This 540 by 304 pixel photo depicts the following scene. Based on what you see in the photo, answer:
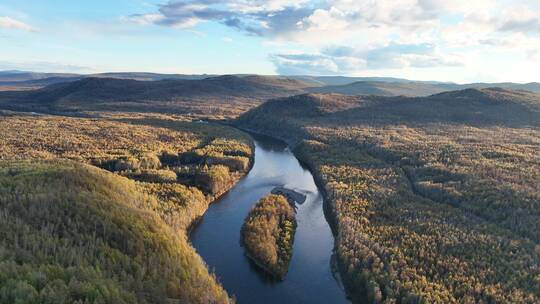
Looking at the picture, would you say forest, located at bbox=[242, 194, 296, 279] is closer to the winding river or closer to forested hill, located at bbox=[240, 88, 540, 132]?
the winding river

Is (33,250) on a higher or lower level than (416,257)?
higher

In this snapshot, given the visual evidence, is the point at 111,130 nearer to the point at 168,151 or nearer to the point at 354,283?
the point at 168,151

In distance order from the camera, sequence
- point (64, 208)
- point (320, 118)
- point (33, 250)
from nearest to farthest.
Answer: point (33, 250)
point (64, 208)
point (320, 118)

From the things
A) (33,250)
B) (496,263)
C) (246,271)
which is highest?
(33,250)

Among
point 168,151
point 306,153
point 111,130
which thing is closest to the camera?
point 168,151

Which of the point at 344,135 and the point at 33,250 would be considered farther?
the point at 344,135

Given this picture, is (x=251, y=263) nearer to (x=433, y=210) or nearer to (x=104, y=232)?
(x=104, y=232)

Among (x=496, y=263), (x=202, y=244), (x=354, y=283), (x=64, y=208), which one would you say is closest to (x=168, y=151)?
(x=202, y=244)

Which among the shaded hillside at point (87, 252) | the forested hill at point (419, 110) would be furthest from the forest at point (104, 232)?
the forested hill at point (419, 110)
